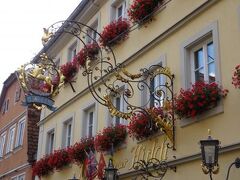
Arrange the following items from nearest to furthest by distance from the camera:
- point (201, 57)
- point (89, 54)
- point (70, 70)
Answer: point (201, 57)
point (89, 54)
point (70, 70)

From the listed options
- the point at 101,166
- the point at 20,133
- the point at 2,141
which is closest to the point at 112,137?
the point at 101,166

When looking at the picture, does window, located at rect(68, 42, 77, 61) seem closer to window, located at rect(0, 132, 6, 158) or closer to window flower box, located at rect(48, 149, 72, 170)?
window flower box, located at rect(48, 149, 72, 170)

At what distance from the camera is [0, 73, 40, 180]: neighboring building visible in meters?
20.5

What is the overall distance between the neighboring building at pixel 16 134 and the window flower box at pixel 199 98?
11646 millimetres

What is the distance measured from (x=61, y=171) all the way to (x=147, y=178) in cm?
575

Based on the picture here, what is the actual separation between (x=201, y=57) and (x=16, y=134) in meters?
14.6

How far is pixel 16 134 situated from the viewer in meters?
22.9

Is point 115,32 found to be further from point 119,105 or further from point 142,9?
→ point 119,105

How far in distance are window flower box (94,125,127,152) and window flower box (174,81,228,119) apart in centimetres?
287

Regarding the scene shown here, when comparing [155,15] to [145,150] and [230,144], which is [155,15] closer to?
[145,150]

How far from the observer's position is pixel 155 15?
12.0 metres

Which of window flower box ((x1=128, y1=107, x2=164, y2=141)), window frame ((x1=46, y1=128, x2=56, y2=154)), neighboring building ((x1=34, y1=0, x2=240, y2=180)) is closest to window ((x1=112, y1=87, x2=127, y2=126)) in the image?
neighboring building ((x1=34, y1=0, x2=240, y2=180))

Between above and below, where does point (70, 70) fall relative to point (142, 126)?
above

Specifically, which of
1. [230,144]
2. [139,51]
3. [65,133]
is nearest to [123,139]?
[139,51]
